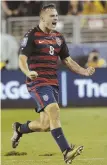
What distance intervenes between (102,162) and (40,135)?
3.95 m

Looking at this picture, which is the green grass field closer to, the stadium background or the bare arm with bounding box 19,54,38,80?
the stadium background

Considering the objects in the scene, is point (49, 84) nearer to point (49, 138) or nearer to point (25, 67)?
point (25, 67)

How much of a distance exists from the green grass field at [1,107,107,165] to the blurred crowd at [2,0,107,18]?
3.68 metres

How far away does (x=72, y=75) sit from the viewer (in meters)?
17.0

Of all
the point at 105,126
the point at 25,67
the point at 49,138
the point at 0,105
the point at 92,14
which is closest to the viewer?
the point at 25,67

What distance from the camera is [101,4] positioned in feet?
62.4

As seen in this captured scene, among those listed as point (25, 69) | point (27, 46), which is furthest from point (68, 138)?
point (25, 69)

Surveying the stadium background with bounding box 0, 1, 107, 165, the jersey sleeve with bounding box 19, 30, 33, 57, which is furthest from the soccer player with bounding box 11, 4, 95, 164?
the stadium background with bounding box 0, 1, 107, 165

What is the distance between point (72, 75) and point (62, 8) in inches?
110

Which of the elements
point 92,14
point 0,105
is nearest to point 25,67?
point 0,105

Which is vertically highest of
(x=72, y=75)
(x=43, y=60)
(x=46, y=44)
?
(x=46, y=44)

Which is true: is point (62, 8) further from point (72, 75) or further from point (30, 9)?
point (72, 75)

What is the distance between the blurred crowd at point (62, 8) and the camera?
18.9 meters

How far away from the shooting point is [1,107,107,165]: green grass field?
869 centimetres
